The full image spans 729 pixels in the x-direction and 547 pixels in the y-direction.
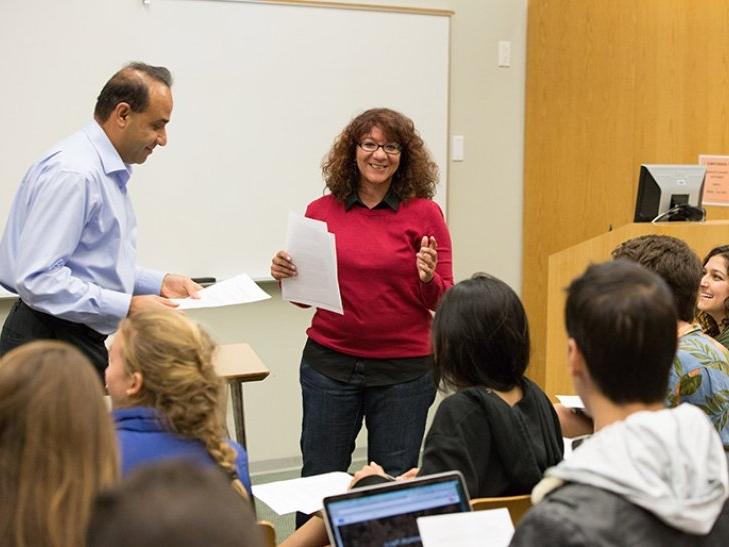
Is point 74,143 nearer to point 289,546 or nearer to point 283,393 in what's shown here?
point 289,546

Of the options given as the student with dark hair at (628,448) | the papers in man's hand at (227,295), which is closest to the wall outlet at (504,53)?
the papers in man's hand at (227,295)

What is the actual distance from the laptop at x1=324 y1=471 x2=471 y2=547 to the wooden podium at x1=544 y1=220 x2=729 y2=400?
2.27 meters

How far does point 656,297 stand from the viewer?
1.39 metres

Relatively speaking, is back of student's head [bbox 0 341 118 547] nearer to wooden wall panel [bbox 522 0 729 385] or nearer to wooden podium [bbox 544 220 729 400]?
wooden podium [bbox 544 220 729 400]

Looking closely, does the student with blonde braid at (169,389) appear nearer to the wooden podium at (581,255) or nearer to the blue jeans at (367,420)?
the blue jeans at (367,420)

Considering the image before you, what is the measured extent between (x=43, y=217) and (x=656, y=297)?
187cm

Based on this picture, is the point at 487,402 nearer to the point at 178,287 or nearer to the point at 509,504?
the point at 509,504

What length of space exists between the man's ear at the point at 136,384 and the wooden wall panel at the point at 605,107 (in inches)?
138

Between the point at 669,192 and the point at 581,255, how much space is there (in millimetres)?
452

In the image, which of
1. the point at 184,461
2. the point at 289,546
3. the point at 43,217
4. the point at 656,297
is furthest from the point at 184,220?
the point at 184,461

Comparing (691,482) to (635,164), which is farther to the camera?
(635,164)

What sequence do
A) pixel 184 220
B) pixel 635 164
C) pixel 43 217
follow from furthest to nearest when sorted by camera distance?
pixel 635 164, pixel 184 220, pixel 43 217

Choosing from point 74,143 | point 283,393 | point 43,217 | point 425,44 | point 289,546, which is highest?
point 425,44

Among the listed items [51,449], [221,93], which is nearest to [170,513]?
[51,449]
